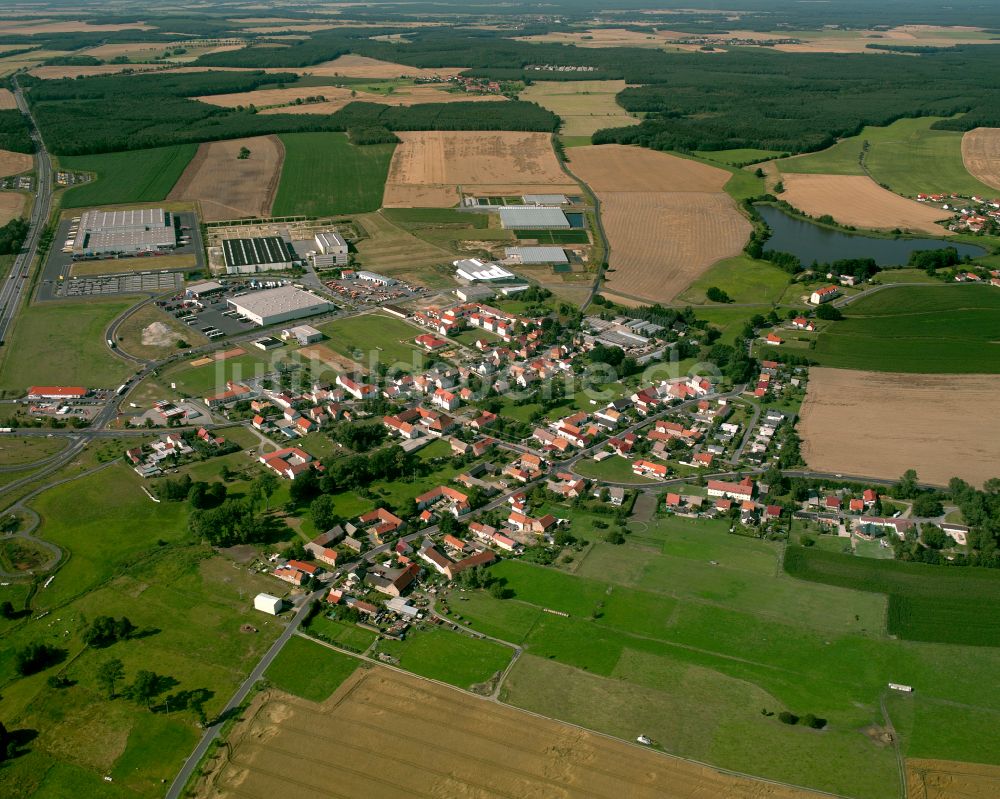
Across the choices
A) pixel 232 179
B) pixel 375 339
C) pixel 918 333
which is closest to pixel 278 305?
pixel 375 339

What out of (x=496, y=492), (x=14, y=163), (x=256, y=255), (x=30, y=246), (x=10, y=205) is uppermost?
(x=14, y=163)

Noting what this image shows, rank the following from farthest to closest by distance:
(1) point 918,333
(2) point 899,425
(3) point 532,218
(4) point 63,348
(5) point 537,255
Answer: (3) point 532,218 → (5) point 537,255 → (1) point 918,333 → (4) point 63,348 → (2) point 899,425

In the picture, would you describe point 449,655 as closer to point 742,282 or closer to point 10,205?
point 742,282

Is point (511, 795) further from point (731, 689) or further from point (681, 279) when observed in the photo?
point (681, 279)

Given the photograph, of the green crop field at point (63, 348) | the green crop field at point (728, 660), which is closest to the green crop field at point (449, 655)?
the green crop field at point (728, 660)

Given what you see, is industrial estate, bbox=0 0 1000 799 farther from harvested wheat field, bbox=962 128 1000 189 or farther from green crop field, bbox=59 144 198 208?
harvested wheat field, bbox=962 128 1000 189

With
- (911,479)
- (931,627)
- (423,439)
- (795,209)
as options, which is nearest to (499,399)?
(423,439)

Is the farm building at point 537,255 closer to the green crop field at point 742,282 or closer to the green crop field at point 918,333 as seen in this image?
the green crop field at point 742,282
